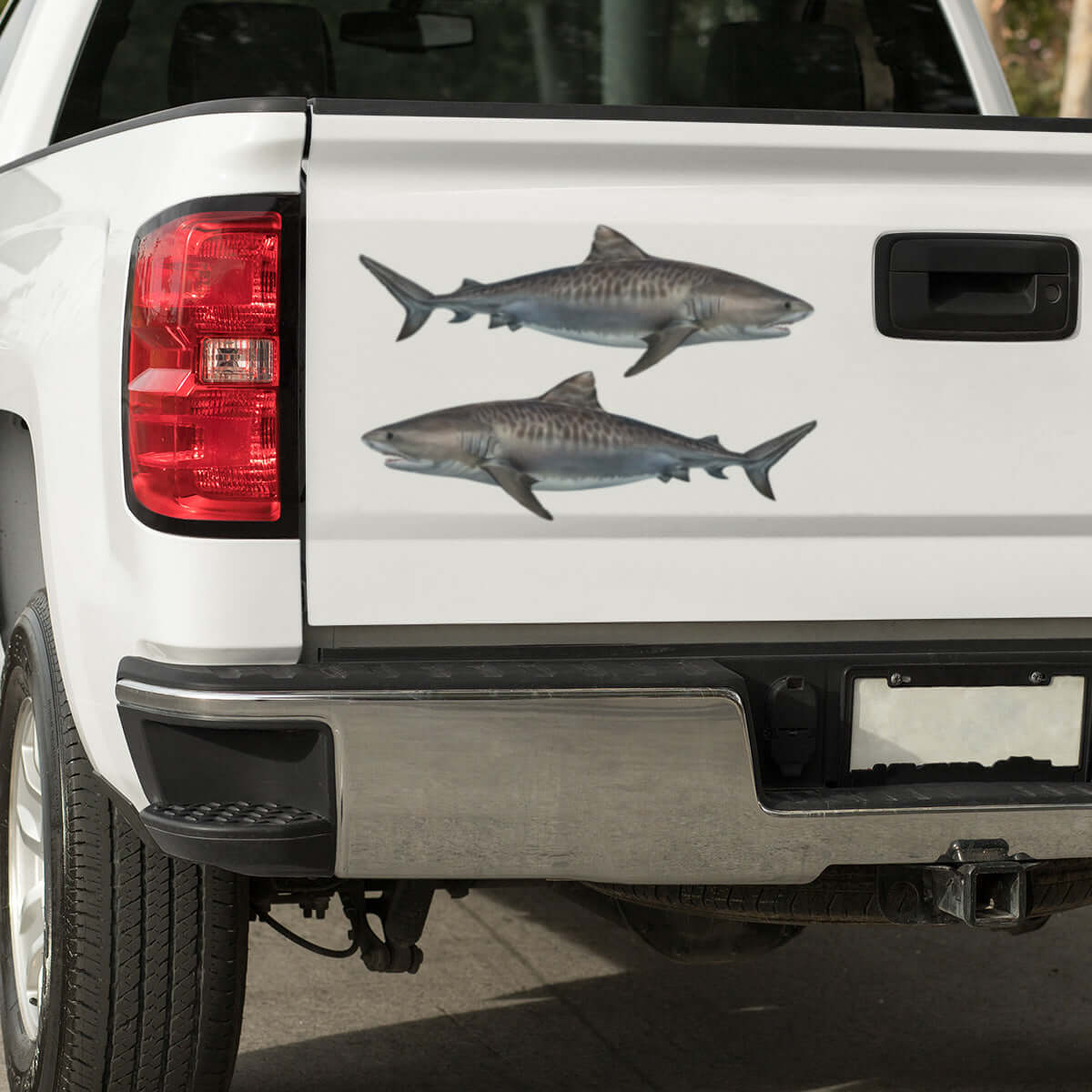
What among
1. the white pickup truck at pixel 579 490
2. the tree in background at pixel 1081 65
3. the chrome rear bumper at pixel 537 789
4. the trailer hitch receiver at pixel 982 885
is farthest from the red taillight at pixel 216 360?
the tree in background at pixel 1081 65

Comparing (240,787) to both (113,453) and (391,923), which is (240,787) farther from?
(391,923)

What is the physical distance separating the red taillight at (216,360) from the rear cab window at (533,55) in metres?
1.56

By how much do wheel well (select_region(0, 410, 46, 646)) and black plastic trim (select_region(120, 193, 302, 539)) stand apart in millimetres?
831

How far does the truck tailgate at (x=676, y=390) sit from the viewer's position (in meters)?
2.44

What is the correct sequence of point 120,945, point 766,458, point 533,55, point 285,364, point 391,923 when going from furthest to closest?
point 533,55 < point 391,923 < point 120,945 < point 766,458 < point 285,364

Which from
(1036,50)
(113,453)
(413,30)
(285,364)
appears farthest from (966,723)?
(1036,50)

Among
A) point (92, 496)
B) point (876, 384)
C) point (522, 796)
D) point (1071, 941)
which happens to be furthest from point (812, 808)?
point (1071, 941)

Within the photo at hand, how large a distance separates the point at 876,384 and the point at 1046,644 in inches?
18.4

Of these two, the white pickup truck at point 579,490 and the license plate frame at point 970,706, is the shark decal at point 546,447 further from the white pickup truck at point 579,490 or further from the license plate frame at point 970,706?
the license plate frame at point 970,706

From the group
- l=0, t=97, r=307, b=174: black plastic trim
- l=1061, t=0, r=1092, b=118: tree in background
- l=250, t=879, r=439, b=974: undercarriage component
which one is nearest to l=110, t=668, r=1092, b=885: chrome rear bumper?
l=250, t=879, r=439, b=974: undercarriage component

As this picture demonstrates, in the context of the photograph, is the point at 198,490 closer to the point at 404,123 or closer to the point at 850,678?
the point at 404,123

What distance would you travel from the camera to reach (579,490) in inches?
98.2

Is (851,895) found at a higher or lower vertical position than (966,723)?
lower

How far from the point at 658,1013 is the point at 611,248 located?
2.01 meters
